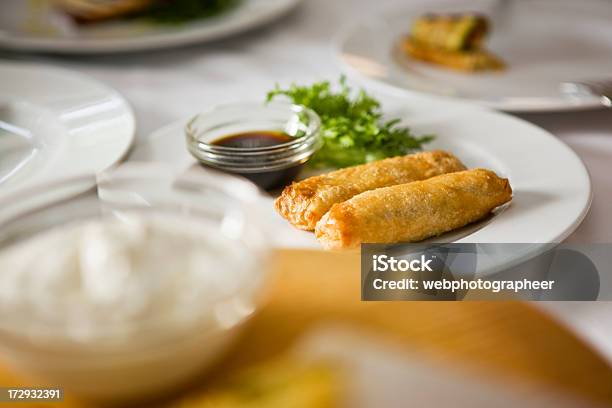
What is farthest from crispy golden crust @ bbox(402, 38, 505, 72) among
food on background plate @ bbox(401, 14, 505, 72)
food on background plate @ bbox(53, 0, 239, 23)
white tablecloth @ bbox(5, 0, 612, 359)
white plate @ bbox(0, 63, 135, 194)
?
white plate @ bbox(0, 63, 135, 194)

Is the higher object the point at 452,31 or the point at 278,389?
the point at 278,389

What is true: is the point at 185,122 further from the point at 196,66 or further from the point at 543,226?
the point at 543,226

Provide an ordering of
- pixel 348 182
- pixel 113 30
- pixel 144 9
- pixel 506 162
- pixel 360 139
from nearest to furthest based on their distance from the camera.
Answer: pixel 348 182, pixel 506 162, pixel 360 139, pixel 113 30, pixel 144 9

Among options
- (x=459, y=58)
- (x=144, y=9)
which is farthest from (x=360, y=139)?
(x=144, y=9)

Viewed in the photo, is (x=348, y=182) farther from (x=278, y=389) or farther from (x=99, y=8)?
(x=99, y=8)

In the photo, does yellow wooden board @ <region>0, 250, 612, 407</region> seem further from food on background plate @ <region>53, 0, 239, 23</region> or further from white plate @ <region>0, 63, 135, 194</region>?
food on background plate @ <region>53, 0, 239, 23</region>

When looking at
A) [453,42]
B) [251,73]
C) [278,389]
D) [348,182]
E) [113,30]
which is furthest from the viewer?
[113,30]

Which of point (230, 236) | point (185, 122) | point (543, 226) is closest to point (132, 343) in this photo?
point (230, 236)
